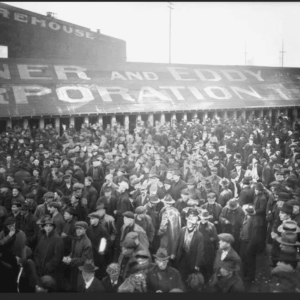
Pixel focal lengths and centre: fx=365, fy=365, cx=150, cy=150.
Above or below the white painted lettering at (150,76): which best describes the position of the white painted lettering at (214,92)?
below

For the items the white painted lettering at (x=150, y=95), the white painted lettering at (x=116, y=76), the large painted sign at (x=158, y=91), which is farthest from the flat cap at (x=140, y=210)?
the white painted lettering at (x=116, y=76)

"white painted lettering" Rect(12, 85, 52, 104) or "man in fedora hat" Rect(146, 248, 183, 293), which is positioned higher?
"white painted lettering" Rect(12, 85, 52, 104)

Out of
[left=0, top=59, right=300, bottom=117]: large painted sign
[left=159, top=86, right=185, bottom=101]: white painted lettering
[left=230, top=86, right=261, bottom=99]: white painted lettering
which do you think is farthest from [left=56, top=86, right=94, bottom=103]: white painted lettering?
[left=230, top=86, right=261, bottom=99]: white painted lettering

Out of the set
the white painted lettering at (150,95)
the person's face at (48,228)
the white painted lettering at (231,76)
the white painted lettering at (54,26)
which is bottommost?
the person's face at (48,228)

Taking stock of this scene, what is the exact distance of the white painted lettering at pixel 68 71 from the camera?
20.4 feet

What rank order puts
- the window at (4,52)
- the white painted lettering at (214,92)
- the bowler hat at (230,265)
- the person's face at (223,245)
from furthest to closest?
the window at (4,52) < the white painted lettering at (214,92) < the person's face at (223,245) < the bowler hat at (230,265)

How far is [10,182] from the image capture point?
4934 millimetres

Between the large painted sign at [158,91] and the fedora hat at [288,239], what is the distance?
7.02ft

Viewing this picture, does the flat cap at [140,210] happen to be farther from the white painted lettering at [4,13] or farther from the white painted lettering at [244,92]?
the white painted lettering at [4,13]

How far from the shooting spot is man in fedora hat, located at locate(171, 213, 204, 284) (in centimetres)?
431

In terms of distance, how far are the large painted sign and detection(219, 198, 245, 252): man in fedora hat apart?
5.57 feet

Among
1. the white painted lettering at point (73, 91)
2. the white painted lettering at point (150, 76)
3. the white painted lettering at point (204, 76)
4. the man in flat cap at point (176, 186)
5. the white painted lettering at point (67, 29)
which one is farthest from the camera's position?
the white painted lettering at point (150, 76)

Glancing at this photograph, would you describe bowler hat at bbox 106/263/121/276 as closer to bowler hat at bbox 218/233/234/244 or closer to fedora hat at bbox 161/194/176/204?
fedora hat at bbox 161/194/176/204

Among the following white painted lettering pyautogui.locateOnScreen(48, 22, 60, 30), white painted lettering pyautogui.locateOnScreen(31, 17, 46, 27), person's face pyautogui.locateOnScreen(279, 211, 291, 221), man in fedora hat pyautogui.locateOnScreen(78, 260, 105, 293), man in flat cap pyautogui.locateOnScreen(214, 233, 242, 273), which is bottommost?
man in fedora hat pyautogui.locateOnScreen(78, 260, 105, 293)
